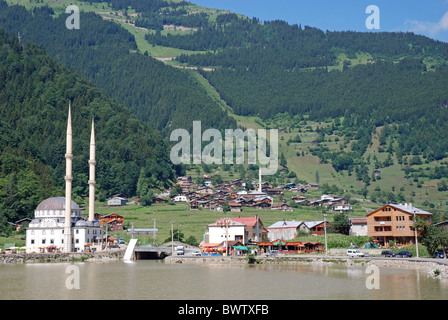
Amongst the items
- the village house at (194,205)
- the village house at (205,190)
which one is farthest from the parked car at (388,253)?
the village house at (205,190)

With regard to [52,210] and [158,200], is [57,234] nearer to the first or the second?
[52,210]

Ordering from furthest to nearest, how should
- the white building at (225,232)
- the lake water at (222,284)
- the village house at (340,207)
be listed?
the village house at (340,207)
the white building at (225,232)
the lake water at (222,284)

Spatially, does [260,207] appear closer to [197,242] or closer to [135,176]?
[135,176]

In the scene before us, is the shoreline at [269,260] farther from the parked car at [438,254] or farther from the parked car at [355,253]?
the parked car at [438,254]

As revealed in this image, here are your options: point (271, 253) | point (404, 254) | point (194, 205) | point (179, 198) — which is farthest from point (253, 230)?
point (179, 198)

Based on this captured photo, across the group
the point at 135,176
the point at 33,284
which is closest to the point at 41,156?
the point at 135,176

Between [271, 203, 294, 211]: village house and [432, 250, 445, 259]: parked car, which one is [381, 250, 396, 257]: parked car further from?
[271, 203, 294, 211]: village house
